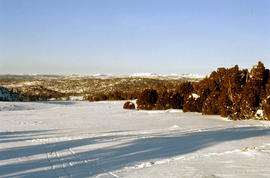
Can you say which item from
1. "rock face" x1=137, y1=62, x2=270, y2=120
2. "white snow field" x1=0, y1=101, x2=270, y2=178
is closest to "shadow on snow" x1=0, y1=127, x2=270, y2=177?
"white snow field" x1=0, y1=101, x2=270, y2=178

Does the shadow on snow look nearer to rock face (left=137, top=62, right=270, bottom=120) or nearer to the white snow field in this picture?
the white snow field

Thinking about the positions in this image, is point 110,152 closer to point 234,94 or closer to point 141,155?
point 141,155

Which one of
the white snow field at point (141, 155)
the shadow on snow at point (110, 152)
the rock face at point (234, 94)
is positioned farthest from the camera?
the rock face at point (234, 94)

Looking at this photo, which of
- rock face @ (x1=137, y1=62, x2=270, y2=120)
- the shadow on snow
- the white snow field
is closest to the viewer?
the white snow field

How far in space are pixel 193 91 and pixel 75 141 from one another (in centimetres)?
1076

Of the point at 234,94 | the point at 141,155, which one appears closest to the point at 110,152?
the point at 141,155

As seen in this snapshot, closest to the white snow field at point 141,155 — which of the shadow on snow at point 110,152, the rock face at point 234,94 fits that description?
the shadow on snow at point 110,152

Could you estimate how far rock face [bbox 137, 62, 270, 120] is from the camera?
43.7ft

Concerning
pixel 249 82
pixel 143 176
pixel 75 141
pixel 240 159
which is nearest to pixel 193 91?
pixel 249 82

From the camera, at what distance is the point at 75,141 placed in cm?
871

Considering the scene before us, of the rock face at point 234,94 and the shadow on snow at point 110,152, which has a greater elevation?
the rock face at point 234,94

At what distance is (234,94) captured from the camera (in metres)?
14.2

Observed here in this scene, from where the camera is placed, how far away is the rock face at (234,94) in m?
13.3

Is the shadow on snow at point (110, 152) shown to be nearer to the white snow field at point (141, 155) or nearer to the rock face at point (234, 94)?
the white snow field at point (141, 155)
